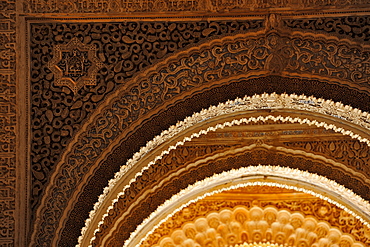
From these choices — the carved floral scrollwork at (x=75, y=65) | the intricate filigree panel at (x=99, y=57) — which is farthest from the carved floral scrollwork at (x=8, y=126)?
the carved floral scrollwork at (x=75, y=65)

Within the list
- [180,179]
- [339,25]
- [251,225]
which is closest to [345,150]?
[180,179]

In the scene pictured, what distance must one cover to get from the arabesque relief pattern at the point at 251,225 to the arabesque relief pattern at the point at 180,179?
5.71 feet

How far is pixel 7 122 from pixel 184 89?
110cm

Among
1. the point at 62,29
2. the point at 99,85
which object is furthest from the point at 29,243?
the point at 62,29

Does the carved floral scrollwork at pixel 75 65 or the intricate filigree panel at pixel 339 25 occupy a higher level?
the carved floral scrollwork at pixel 75 65

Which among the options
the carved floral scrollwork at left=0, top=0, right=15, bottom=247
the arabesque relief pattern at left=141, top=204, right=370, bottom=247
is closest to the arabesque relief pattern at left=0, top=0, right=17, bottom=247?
the carved floral scrollwork at left=0, top=0, right=15, bottom=247

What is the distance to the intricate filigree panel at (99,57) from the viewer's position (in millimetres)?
4762

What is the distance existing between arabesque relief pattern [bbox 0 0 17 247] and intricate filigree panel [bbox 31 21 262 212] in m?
0.12

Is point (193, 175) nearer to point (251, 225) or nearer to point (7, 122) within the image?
point (7, 122)

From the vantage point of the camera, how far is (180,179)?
5992 millimetres

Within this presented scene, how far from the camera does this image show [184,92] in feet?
15.6

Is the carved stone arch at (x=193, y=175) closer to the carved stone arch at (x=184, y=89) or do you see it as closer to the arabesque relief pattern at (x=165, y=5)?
the carved stone arch at (x=184, y=89)

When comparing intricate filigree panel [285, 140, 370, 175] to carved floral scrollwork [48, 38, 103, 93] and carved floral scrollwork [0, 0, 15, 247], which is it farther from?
carved floral scrollwork [0, 0, 15, 247]

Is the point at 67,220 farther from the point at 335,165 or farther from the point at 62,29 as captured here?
the point at 335,165
